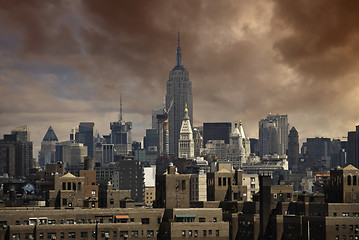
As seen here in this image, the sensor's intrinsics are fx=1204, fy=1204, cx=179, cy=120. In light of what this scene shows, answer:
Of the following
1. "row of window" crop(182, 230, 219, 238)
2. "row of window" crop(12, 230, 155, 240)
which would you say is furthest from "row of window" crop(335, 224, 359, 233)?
"row of window" crop(12, 230, 155, 240)

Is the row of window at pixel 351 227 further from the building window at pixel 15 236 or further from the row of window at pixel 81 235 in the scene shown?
the building window at pixel 15 236

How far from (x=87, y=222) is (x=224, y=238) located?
22806mm

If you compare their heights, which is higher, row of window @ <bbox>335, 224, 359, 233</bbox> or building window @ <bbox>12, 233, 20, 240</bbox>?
row of window @ <bbox>335, 224, 359, 233</bbox>

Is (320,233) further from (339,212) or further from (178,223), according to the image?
(178,223)

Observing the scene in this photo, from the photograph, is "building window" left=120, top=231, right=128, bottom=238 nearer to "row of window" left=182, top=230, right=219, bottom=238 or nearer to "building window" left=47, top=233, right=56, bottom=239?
"row of window" left=182, top=230, right=219, bottom=238

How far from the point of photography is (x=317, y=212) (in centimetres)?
19900

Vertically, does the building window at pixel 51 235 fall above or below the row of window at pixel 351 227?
below

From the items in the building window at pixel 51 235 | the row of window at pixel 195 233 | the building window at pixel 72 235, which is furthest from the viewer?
the row of window at pixel 195 233

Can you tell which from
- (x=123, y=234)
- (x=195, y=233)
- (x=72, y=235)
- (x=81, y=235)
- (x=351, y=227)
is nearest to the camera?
(x=72, y=235)

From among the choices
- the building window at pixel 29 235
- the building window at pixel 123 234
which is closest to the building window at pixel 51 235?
the building window at pixel 29 235

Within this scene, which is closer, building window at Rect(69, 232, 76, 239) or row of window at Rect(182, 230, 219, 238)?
building window at Rect(69, 232, 76, 239)

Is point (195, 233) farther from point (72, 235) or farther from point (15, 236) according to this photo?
point (15, 236)

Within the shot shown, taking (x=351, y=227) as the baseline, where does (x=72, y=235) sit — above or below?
below

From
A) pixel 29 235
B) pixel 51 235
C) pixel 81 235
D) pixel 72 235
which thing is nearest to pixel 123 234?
pixel 81 235
